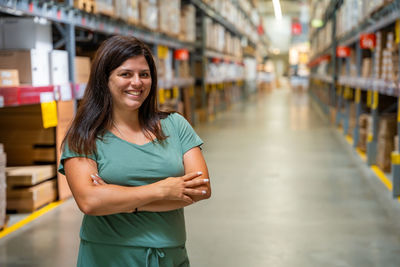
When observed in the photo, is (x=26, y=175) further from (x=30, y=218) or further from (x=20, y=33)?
(x=20, y=33)

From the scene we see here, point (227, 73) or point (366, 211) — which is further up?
point (227, 73)

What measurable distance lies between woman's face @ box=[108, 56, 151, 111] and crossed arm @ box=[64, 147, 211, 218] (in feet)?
0.86

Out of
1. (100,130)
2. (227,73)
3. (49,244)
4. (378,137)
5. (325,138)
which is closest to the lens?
(100,130)

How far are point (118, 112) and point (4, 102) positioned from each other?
215 centimetres

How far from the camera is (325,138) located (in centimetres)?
941

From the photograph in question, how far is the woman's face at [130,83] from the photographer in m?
1.80

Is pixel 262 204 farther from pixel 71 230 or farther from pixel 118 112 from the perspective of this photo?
pixel 118 112

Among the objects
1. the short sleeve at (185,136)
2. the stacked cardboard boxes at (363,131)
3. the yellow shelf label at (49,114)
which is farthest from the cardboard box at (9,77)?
the stacked cardboard boxes at (363,131)

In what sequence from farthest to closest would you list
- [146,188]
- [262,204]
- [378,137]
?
[378,137], [262,204], [146,188]

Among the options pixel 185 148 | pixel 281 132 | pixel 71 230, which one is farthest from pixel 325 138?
pixel 185 148

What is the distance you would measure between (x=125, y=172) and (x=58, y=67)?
3164mm

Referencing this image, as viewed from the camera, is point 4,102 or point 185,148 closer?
point 185,148

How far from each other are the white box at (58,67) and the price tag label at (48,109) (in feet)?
0.72

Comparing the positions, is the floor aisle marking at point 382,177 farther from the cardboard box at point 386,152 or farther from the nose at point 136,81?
the nose at point 136,81
